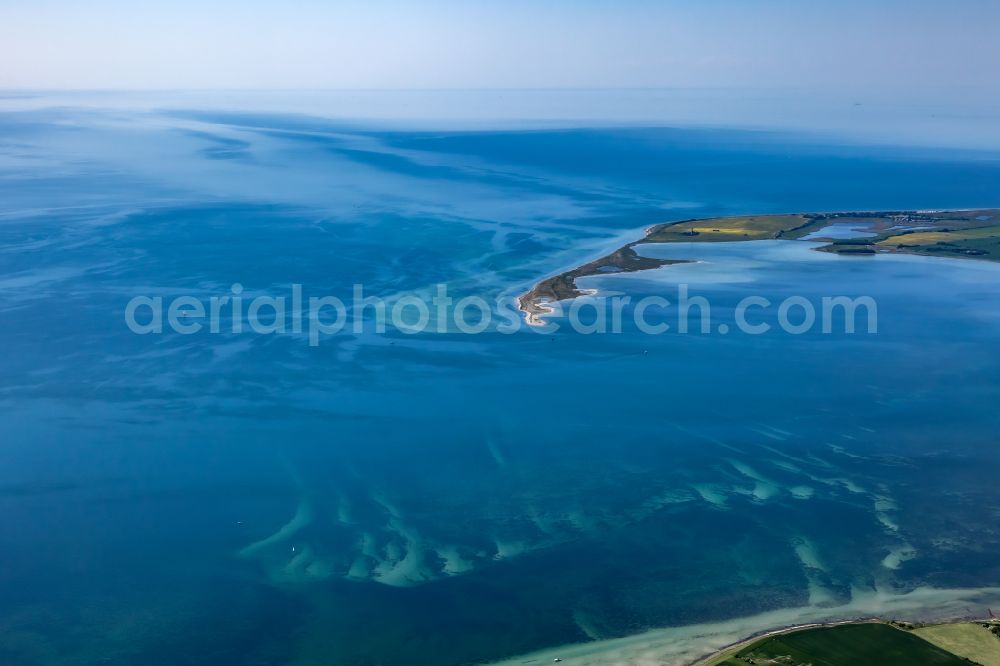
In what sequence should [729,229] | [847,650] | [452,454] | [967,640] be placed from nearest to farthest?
[847,650], [967,640], [452,454], [729,229]

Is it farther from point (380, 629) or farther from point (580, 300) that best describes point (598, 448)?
point (580, 300)

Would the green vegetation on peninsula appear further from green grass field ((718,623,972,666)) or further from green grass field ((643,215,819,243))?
green grass field ((643,215,819,243))

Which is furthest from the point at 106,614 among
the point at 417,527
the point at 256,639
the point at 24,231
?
the point at 24,231

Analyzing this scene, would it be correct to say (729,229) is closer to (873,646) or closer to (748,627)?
→ (748,627)

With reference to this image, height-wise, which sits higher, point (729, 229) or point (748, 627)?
point (729, 229)

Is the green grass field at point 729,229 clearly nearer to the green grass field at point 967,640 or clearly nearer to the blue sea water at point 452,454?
the blue sea water at point 452,454

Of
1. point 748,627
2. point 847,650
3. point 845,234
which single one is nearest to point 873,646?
point 847,650
